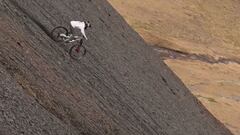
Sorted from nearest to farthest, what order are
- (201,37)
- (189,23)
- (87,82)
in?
(87,82), (201,37), (189,23)

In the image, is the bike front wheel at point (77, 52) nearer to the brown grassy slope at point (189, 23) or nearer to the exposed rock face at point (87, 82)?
the exposed rock face at point (87, 82)

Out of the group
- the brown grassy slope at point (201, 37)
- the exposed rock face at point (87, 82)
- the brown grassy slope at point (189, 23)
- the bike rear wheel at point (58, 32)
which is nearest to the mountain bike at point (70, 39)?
the bike rear wheel at point (58, 32)

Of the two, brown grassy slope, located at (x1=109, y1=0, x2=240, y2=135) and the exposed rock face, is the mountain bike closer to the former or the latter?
the exposed rock face

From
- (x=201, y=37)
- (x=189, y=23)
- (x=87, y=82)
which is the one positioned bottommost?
(x=201, y=37)

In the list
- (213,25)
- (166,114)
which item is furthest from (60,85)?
(213,25)

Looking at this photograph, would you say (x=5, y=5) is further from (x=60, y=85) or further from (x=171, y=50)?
(x=171, y=50)

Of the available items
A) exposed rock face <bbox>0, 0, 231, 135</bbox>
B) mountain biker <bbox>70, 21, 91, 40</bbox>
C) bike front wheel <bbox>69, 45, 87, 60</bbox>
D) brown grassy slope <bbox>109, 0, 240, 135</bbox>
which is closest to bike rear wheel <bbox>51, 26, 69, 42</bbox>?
exposed rock face <bbox>0, 0, 231, 135</bbox>

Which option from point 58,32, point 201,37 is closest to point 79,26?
point 58,32

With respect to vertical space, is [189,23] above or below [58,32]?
below

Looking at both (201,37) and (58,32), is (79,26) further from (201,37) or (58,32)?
(201,37)
